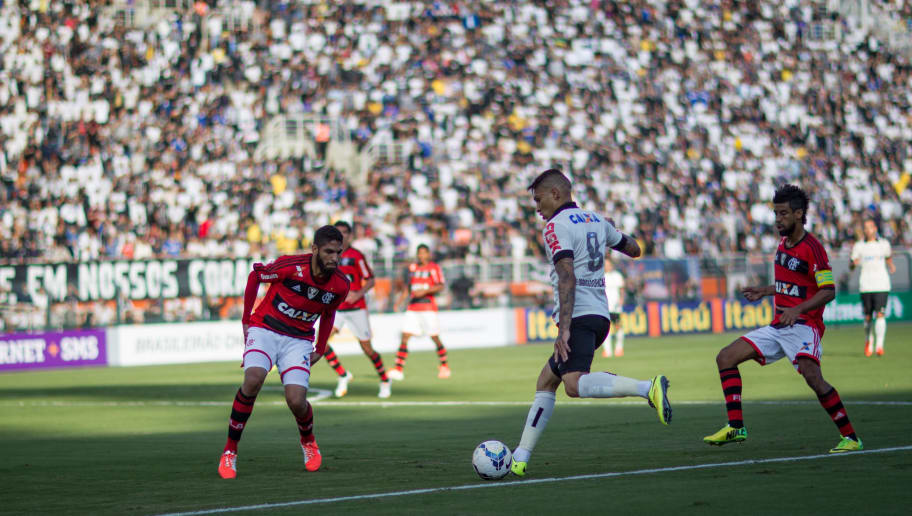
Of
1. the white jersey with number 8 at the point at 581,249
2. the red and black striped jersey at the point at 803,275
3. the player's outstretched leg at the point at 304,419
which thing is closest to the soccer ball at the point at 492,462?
the white jersey with number 8 at the point at 581,249

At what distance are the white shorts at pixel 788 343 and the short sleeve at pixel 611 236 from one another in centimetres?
165

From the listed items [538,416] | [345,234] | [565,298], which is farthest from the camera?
[345,234]

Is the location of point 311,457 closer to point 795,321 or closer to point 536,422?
point 536,422

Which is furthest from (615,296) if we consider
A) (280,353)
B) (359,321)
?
(280,353)

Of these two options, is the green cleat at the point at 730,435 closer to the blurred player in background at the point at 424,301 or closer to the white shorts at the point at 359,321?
the white shorts at the point at 359,321

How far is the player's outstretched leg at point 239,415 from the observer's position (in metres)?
9.66

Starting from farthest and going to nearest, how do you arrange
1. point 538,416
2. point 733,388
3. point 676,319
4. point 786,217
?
point 676,319
point 733,388
point 786,217
point 538,416

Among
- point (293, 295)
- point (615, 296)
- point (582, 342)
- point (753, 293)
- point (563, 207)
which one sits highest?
point (563, 207)

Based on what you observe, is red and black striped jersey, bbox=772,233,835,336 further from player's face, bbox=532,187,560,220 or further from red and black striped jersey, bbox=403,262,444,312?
red and black striped jersey, bbox=403,262,444,312

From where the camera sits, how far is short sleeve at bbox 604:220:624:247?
29.7 ft

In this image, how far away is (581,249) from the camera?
877 cm

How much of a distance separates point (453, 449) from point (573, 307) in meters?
3.27

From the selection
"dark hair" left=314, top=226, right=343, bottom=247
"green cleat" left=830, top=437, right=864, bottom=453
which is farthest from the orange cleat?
"green cleat" left=830, top=437, right=864, bottom=453

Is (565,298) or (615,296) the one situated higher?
(565,298)
